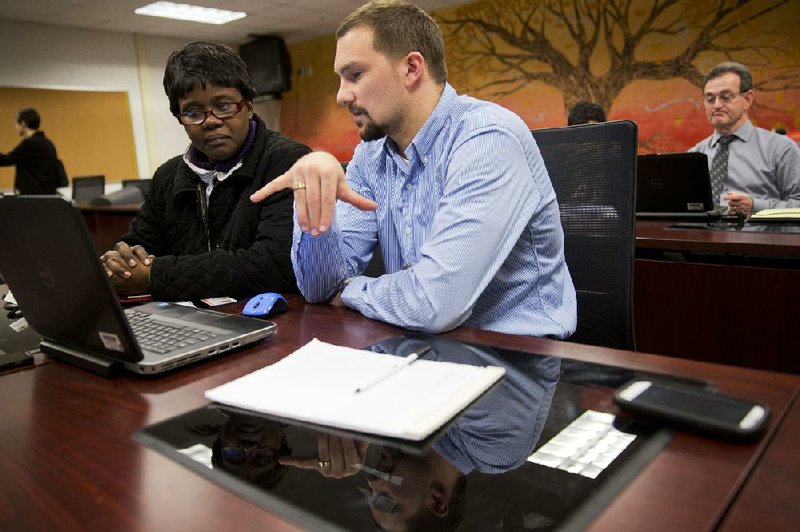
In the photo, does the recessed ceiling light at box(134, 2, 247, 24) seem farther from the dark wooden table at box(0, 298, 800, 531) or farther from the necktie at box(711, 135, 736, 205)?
the dark wooden table at box(0, 298, 800, 531)

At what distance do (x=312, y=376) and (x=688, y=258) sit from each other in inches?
66.8

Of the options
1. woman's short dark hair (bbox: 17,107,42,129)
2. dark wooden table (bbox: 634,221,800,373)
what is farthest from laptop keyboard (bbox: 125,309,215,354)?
woman's short dark hair (bbox: 17,107,42,129)

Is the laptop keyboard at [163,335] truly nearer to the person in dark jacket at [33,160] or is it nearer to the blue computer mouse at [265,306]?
the blue computer mouse at [265,306]

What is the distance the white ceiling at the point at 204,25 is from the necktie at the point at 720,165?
327 cm

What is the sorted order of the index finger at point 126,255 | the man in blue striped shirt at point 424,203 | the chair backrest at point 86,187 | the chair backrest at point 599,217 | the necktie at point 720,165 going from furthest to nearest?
the chair backrest at point 86,187 → the necktie at point 720,165 → the index finger at point 126,255 → the chair backrest at point 599,217 → the man in blue striped shirt at point 424,203

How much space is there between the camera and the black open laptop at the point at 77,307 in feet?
2.41

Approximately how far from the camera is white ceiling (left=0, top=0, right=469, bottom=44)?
626cm

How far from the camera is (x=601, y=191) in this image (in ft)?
4.15

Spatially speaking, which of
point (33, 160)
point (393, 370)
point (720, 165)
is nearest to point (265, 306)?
point (393, 370)

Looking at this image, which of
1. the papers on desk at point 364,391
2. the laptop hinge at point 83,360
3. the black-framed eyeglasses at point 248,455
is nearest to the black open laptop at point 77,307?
the laptop hinge at point 83,360

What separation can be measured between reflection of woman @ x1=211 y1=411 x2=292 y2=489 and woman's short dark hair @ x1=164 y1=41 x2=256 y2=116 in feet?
3.90

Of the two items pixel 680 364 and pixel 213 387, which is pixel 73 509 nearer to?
pixel 213 387

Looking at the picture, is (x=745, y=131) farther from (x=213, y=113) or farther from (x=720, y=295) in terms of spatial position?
(x=213, y=113)

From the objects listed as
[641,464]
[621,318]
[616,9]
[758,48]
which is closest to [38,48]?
[616,9]
